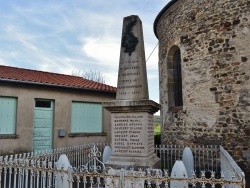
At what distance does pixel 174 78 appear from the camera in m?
11.6

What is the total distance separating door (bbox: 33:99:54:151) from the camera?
1073 cm

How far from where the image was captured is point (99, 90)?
12.5m

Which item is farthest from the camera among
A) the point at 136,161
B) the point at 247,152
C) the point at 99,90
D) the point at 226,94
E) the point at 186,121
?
the point at 99,90

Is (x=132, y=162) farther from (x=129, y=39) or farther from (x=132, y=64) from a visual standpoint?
(x=129, y=39)

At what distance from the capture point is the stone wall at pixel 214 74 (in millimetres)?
8719

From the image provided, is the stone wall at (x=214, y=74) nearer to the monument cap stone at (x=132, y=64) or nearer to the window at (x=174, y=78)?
the window at (x=174, y=78)

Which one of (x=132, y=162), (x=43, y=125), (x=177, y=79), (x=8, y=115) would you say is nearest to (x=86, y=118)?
(x=43, y=125)

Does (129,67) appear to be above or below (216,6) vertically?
below

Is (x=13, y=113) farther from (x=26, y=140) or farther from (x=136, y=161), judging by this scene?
(x=136, y=161)

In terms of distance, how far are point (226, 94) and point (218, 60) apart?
134 cm

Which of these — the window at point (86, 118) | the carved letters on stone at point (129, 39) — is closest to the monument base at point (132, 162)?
the carved letters on stone at point (129, 39)

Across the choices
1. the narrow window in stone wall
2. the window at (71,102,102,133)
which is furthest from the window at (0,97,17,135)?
the narrow window in stone wall

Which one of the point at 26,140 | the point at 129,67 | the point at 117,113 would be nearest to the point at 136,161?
the point at 117,113

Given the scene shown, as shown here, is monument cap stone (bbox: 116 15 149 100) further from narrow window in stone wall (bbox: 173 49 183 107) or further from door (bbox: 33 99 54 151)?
door (bbox: 33 99 54 151)
